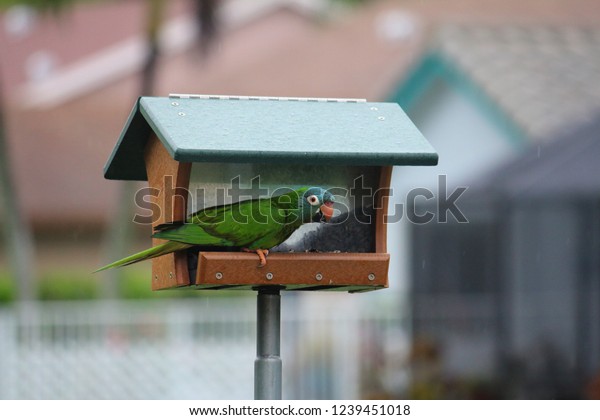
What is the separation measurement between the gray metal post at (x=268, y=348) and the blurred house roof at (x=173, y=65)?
69.4 feet

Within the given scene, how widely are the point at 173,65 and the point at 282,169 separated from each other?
2672 cm

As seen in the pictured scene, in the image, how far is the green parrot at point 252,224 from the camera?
4055 millimetres

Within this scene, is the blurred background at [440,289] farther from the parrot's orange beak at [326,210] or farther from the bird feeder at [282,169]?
the parrot's orange beak at [326,210]

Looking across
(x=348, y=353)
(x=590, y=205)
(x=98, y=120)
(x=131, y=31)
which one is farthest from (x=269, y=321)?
(x=131, y=31)

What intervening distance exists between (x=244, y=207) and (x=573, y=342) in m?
5.72

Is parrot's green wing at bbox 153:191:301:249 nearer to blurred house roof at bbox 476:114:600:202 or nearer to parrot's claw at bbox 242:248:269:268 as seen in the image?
parrot's claw at bbox 242:248:269:268

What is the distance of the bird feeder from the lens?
4074 millimetres

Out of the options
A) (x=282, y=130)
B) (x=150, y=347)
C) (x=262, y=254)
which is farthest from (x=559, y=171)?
(x=150, y=347)

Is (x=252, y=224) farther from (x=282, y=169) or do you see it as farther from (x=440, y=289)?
(x=440, y=289)

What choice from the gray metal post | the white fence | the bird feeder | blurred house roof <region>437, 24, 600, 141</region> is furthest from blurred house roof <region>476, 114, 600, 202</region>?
the gray metal post

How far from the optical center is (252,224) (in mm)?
4078

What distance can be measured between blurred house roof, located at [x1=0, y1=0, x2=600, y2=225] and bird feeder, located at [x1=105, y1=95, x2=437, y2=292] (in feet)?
68.9
